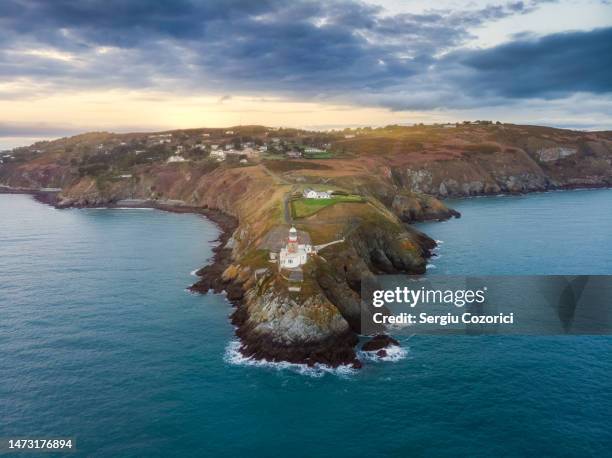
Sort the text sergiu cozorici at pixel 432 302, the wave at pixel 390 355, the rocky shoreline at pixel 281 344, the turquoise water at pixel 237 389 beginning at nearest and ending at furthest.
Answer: the turquoise water at pixel 237 389 < the rocky shoreline at pixel 281 344 < the wave at pixel 390 355 < the text sergiu cozorici at pixel 432 302

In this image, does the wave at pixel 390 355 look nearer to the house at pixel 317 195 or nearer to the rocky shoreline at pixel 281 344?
the rocky shoreline at pixel 281 344

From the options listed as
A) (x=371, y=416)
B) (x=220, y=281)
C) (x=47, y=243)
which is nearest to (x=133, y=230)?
(x=47, y=243)

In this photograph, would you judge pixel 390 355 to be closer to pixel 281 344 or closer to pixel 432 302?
pixel 281 344

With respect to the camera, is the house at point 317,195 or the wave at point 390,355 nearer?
the wave at point 390,355

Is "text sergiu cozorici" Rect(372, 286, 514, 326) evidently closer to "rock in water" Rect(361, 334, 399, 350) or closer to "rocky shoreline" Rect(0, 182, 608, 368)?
"rock in water" Rect(361, 334, 399, 350)

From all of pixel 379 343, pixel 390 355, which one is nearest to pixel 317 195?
pixel 379 343

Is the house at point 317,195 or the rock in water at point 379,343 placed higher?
the house at point 317,195

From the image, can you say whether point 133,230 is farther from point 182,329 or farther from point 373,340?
point 373,340

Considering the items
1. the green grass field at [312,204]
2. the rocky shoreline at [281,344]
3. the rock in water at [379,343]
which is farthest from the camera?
the green grass field at [312,204]

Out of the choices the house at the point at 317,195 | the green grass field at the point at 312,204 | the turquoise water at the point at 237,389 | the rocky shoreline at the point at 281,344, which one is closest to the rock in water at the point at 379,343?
the rocky shoreline at the point at 281,344
